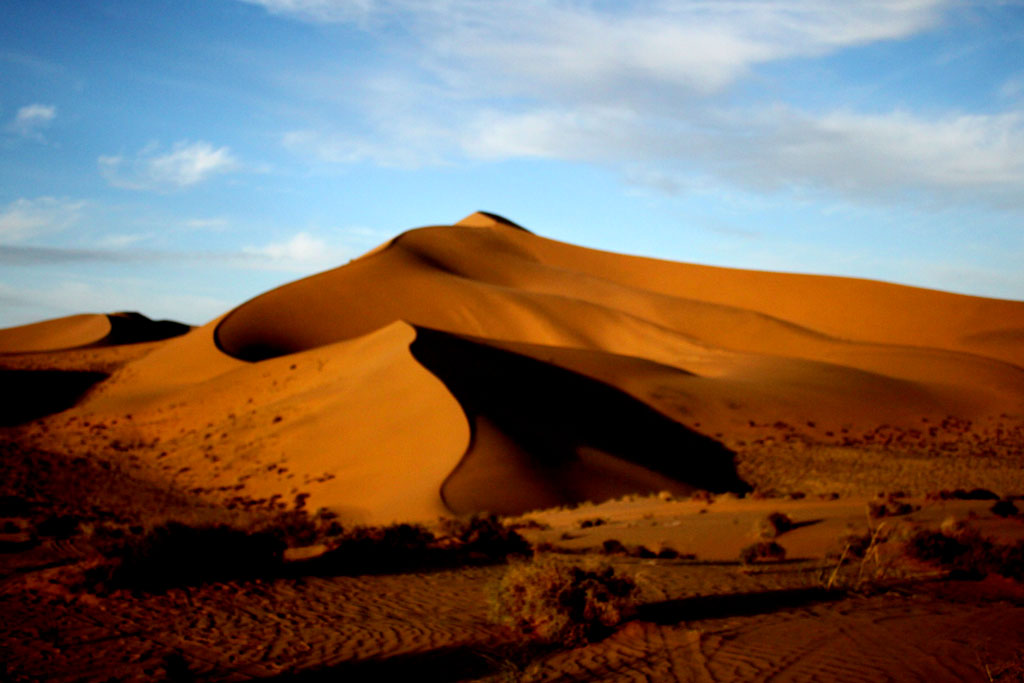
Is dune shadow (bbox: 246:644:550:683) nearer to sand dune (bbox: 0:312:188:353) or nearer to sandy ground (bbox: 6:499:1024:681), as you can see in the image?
sandy ground (bbox: 6:499:1024:681)

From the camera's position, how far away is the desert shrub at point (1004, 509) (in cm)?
1352

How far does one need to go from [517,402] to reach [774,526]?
A: 41.9ft

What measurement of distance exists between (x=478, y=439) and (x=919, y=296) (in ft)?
172

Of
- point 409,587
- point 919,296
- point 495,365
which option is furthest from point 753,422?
point 919,296

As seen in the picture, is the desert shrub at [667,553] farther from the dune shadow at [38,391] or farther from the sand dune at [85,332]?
the sand dune at [85,332]

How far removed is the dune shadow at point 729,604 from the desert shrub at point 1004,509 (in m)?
6.27

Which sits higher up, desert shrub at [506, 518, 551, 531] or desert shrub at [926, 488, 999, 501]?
desert shrub at [926, 488, 999, 501]

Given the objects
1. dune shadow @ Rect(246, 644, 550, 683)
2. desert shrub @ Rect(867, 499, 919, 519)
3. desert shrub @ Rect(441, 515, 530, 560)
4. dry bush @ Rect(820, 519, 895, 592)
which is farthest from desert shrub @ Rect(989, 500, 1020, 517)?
dune shadow @ Rect(246, 644, 550, 683)

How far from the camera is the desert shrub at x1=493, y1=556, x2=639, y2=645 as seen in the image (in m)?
7.32

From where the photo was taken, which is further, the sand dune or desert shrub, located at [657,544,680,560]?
the sand dune

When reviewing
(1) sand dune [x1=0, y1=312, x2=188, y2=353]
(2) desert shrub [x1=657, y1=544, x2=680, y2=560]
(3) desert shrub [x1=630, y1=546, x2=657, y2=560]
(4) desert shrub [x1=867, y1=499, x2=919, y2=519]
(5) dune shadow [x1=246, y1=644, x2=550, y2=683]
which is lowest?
(2) desert shrub [x1=657, y1=544, x2=680, y2=560]

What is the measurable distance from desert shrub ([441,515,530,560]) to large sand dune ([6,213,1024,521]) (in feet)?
12.8

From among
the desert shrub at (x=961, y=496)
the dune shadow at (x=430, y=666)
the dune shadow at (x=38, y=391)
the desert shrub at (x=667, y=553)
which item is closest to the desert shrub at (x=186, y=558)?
the dune shadow at (x=430, y=666)

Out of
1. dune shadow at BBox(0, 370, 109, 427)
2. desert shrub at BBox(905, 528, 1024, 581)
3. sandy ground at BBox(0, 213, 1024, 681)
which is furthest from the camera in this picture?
dune shadow at BBox(0, 370, 109, 427)
